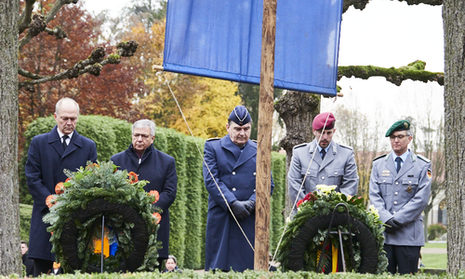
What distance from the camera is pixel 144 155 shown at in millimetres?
6762

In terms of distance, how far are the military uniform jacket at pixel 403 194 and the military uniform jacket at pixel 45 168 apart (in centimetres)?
293

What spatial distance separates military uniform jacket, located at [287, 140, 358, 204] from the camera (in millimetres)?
6723

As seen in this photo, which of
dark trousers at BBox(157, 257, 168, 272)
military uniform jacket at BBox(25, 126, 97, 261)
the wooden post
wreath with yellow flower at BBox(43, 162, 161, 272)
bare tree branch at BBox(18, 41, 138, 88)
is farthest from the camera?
bare tree branch at BBox(18, 41, 138, 88)

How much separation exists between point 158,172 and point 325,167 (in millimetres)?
1685

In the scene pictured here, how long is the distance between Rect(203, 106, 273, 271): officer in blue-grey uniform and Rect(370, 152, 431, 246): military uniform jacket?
1330mm

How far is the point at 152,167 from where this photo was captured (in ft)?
22.1

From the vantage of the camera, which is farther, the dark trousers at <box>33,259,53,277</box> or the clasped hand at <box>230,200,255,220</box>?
the clasped hand at <box>230,200,255,220</box>

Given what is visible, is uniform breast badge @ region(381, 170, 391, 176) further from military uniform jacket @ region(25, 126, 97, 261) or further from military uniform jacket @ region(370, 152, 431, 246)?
military uniform jacket @ region(25, 126, 97, 261)

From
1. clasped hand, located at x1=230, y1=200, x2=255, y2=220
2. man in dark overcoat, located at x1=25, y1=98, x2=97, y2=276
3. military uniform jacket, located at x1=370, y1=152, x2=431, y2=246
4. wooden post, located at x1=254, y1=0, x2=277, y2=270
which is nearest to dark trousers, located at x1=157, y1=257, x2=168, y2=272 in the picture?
clasped hand, located at x1=230, y1=200, x2=255, y2=220

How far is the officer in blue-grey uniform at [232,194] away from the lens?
254 inches

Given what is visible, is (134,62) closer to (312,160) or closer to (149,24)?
(149,24)

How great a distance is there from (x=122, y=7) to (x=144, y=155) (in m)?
30.3

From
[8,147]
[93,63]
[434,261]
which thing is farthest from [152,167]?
[434,261]

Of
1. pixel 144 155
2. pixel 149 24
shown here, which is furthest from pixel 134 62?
pixel 144 155
